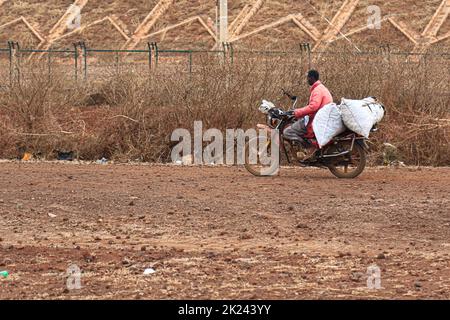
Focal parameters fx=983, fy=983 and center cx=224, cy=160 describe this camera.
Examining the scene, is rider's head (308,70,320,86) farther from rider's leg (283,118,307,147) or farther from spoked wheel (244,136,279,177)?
spoked wheel (244,136,279,177)

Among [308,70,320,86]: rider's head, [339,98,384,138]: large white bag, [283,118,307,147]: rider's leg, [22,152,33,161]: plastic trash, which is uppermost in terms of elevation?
[308,70,320,86]: rider's head

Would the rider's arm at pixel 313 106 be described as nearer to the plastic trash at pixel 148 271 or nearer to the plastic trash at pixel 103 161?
the plastic trash at pixel 103 161

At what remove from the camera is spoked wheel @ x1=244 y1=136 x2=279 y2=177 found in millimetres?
15224

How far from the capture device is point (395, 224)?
→ 37.1 ft

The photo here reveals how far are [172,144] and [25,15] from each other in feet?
111

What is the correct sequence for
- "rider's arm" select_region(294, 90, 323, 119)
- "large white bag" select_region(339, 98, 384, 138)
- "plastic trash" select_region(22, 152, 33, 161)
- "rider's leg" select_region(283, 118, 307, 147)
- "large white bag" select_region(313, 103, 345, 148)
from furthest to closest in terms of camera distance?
"plastic trash" select_region(22, 152, 33, 161)
"rider's leg" select_region(283, 118, 307, 147)
"rider's arm" select_region(294, 90, 323, 119)
"large white bag" select_region(313, 103, 345, 148)
"large white bag" select_region(339, 98, 384, 138)

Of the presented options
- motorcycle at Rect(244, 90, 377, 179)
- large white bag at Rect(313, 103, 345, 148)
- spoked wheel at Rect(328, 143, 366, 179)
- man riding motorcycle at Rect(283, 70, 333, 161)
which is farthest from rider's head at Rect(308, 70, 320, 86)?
spoked wheel at Rect(328, 143, 366, 179)

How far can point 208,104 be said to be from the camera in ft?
61.2

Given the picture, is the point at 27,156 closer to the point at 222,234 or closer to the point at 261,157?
the point at 261,157

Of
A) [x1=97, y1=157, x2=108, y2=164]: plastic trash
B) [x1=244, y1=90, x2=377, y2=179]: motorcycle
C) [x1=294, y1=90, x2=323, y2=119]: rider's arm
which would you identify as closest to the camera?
[x1=294, y1=90, x2=323, y2=119]: rider's arm

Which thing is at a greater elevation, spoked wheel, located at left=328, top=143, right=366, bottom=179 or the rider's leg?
the rider's leg

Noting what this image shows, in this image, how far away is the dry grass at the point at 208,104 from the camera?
731 inches

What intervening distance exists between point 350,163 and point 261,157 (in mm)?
1405

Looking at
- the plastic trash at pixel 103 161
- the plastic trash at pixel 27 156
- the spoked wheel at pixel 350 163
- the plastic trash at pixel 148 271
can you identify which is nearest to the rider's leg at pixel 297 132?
the spoked wheel at pixel 350 163
